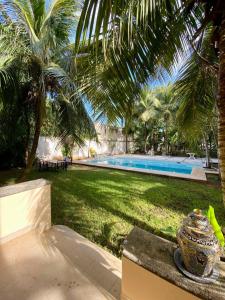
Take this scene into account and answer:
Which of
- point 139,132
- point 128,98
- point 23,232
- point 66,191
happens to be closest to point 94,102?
point 128,98

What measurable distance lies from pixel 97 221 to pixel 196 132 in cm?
285

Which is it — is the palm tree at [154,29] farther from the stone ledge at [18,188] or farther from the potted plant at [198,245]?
the stone ledge at [18,188]

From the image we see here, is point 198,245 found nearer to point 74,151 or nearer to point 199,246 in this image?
point 199,246

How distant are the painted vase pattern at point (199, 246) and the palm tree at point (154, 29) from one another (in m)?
0.49

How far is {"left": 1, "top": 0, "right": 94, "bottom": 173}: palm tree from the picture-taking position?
3943mm

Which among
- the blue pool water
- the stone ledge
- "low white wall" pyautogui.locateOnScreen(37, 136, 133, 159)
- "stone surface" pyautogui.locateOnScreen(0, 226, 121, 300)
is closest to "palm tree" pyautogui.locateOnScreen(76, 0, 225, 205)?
"stone surface" pyautogui.locateOnScreen(0, 226, 121, 300)

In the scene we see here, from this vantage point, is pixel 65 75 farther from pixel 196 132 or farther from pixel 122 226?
pixel 122 226

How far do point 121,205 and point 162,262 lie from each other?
142 inches

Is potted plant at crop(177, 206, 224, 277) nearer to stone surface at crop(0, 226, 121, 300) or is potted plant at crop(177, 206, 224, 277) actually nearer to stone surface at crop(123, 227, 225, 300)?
stone surface at crop(123, 227, 225, 300)

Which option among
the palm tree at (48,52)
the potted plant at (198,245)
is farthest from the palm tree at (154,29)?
the palm tree at (48,52)

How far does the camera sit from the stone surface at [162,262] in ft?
3.92

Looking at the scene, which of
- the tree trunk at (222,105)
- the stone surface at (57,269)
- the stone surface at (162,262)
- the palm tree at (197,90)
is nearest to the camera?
the stone surface at (162,262)

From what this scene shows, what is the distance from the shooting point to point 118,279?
229 cm

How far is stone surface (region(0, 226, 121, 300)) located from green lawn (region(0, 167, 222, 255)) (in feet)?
1.58
